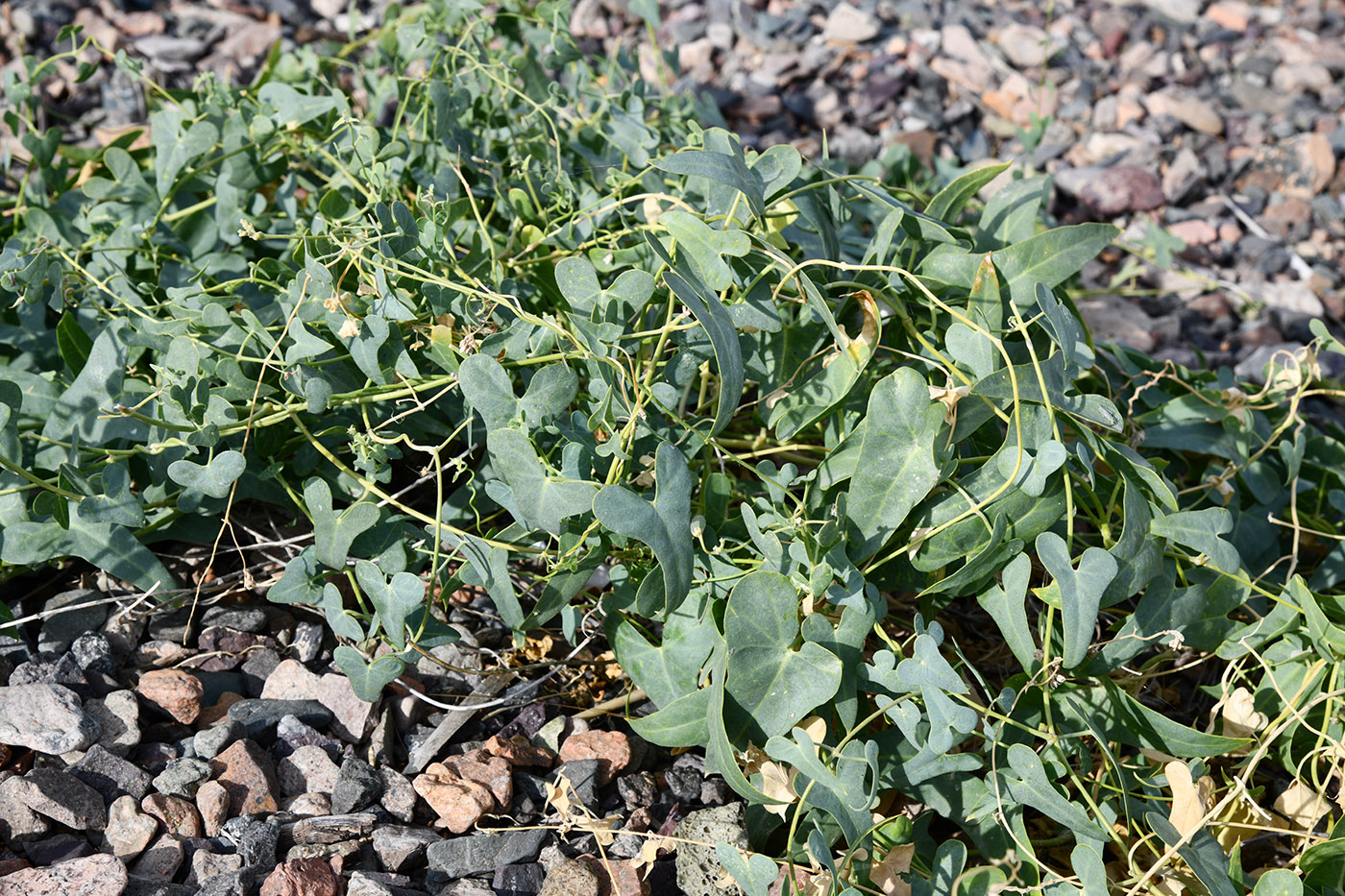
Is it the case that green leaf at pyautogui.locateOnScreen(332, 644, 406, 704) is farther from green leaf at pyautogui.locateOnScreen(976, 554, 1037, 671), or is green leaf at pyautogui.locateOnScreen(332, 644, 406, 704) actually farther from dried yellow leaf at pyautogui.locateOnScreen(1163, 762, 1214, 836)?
dried yellow leaf at pyautogui.locateOnScreen(1163, 762, 1214, 836)

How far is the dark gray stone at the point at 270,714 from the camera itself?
124cm

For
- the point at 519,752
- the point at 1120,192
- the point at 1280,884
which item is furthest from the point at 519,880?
the point at 1120,192

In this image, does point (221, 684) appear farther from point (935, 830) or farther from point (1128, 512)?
point (1128, 512)

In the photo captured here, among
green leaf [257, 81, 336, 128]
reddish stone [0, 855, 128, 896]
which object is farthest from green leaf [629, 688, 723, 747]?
green leaf [257, 81, 336, 128]

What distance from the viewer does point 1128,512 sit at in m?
1.08

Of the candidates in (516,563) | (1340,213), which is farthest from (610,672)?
(1340,213)

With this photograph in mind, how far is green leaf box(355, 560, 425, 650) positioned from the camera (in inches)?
42.4

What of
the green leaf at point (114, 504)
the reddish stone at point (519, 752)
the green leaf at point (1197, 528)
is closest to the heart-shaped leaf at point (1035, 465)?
the green leaf at point (1197, 528)

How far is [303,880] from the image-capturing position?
3.43 ft

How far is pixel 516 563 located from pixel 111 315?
61cm

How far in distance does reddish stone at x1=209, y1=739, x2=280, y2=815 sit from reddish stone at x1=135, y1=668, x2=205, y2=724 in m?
0.09

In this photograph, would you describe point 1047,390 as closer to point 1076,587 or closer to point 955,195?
point 1076,587

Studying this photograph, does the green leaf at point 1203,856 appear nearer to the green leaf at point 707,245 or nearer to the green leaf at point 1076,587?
the green leaf at point 1076,587

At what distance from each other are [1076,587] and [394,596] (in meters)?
0.67
